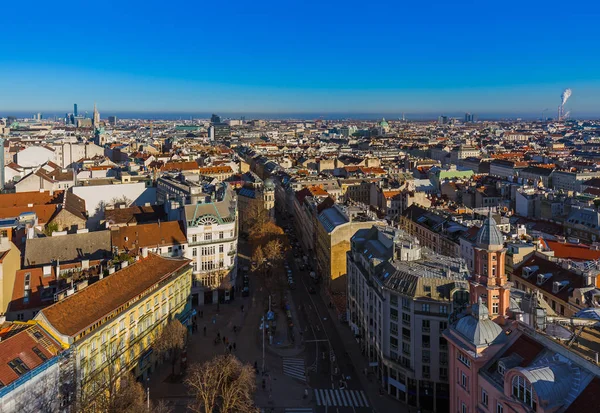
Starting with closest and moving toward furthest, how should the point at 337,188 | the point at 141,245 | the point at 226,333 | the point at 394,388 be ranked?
the point at 394,388 < the point at 226,333 < the point at 141,245 < the point at 337,188

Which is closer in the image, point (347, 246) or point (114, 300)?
point (114, 300)

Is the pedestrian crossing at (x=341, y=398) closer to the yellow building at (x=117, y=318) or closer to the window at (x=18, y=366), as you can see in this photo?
the yellow building at (x=117, y=318)

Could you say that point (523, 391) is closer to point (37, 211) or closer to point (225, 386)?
point (225, 386)

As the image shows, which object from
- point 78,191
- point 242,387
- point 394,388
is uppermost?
point 78,191

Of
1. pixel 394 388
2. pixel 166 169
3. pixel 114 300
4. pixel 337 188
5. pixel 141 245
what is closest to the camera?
pixel 114 300

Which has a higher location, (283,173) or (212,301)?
(283,173)

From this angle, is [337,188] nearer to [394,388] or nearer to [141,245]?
[141,245]

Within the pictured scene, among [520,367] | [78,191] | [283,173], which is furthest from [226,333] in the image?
[283,173]
